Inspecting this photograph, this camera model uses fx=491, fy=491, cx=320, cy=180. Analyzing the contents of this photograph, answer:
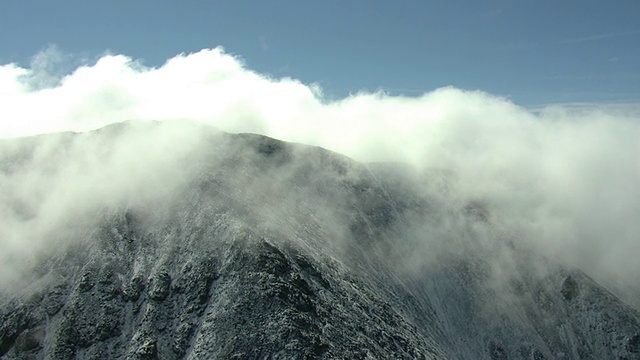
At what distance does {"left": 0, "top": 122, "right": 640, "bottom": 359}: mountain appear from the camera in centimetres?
8369

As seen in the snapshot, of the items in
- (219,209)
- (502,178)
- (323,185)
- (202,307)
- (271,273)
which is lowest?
(202,307)

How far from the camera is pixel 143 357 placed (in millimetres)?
79938

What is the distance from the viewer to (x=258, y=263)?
8694cm

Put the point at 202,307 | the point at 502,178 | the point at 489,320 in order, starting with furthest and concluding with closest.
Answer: the point at 502,178 < the point at 489,320 < the point at 202,307

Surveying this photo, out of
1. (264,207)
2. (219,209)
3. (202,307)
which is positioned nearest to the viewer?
(202,307)

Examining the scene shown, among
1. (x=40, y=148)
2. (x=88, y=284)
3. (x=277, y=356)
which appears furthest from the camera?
(x=40, y=148)

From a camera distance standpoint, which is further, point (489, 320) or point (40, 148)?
point (40, 148)

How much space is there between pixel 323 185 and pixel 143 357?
231 feet

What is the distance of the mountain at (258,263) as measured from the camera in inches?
3295

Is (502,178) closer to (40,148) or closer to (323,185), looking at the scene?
(323,185)

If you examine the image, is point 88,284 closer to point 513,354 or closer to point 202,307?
point 202,307

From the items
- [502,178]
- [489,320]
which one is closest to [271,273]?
[489,320]

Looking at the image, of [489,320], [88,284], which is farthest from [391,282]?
[88,284]

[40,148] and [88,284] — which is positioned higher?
[40,148]
